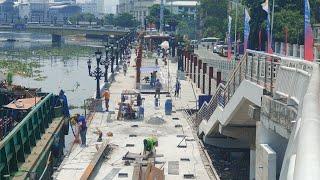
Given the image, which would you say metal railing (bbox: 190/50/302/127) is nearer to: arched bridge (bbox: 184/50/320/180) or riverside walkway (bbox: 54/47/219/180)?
arched bridge (bbox: 184/50/320/180)

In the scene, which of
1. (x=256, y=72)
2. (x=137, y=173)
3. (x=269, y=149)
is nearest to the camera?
(x=269, y=149)

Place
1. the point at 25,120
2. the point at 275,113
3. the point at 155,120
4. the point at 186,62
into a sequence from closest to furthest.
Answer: the point at 275,113
the point at 25,120
the point at 155,120
the point at 186,62

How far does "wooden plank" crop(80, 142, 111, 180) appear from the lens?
54.1 feet

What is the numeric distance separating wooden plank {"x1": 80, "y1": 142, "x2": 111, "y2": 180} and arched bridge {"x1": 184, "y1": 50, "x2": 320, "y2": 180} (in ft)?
13.5

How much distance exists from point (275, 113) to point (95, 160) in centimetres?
834

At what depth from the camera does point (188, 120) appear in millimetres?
27859

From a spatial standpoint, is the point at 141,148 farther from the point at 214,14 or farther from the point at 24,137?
the point at 214,14

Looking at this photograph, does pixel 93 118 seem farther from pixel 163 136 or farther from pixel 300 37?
pixel 300 37

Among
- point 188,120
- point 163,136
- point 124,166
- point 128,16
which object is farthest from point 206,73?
point 128,16

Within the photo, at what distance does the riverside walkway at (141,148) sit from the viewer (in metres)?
17.6

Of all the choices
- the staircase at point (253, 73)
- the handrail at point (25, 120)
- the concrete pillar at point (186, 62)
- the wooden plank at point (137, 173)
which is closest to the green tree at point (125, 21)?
the concrete pillar at point (186, 62)

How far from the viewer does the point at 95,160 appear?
1827 centimetres

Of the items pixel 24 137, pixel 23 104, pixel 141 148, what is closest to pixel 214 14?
pixel 23 104

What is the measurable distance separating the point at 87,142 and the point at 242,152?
6191mm
